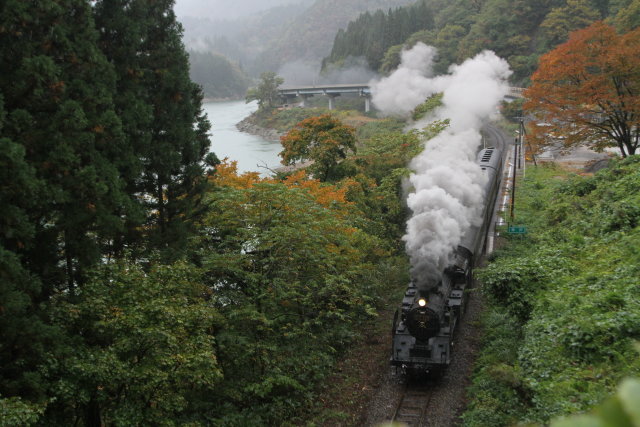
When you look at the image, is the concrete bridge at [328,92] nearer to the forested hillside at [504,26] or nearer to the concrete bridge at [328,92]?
the concrete bridge at [328,92]

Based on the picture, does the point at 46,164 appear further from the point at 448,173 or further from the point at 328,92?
the point at 328,92

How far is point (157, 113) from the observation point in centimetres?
1545

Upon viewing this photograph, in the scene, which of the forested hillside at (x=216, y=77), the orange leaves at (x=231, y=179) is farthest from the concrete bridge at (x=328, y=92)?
the orange leaves at (x=231, y=179)

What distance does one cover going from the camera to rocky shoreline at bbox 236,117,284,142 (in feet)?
227

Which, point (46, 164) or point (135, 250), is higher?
point (46, 164)

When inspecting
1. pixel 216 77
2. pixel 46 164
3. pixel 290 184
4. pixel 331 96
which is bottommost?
pixel 331 96

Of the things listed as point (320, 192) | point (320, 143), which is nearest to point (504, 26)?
point (320, 143)

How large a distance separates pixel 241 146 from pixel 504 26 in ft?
109

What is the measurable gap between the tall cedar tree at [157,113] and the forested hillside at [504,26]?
131 feet

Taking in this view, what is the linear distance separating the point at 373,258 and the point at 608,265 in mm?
11898

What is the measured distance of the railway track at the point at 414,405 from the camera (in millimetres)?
13539

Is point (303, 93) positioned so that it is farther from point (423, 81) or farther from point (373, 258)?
point (373, 258)

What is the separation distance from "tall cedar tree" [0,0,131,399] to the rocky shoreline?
55.7 meters

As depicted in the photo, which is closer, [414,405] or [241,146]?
[414,405]
